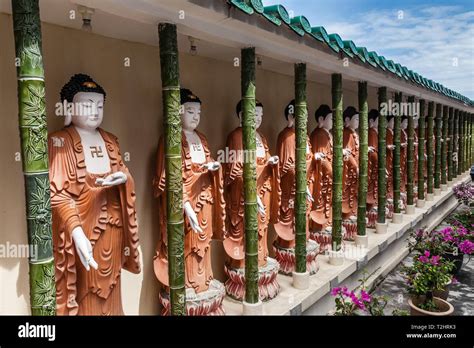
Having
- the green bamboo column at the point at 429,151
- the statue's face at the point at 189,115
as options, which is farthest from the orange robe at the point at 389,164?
the statue's face at the point at 189,115

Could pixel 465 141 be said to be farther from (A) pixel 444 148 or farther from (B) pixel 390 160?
(B) pixel 390 160

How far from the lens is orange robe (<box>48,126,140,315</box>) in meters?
3.21

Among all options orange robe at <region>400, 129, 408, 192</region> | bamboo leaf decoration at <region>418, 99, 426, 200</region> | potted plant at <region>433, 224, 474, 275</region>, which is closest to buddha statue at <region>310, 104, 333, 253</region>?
potted plant at <region>433, 224, 474, 275</region>

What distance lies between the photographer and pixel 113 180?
3.42 meters

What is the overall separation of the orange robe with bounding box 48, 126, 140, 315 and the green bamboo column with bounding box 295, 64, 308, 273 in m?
2.72

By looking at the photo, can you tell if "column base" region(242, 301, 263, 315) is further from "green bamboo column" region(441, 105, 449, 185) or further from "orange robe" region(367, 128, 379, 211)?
"green bamboo column" region(441, 105, 449, 185)

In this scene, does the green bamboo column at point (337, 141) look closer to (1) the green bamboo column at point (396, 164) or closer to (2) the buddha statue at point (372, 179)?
(2) the buddha statue at point (372, 179)

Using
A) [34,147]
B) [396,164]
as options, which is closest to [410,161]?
[396,164]

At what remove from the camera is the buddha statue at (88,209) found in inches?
126

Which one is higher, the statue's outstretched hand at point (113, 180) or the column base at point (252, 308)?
the statue's outstretched hand at point (113, 180)

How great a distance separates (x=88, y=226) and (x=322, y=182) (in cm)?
475

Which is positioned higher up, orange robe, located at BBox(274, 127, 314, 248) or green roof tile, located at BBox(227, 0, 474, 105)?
green roof tile, located at BBox(227, 0, 474, 105)

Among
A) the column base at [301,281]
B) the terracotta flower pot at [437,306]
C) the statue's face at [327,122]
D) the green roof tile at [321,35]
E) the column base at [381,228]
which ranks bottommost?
the terracotta flower pot at [437,306]

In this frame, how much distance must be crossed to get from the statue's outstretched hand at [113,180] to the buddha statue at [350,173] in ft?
17.9
